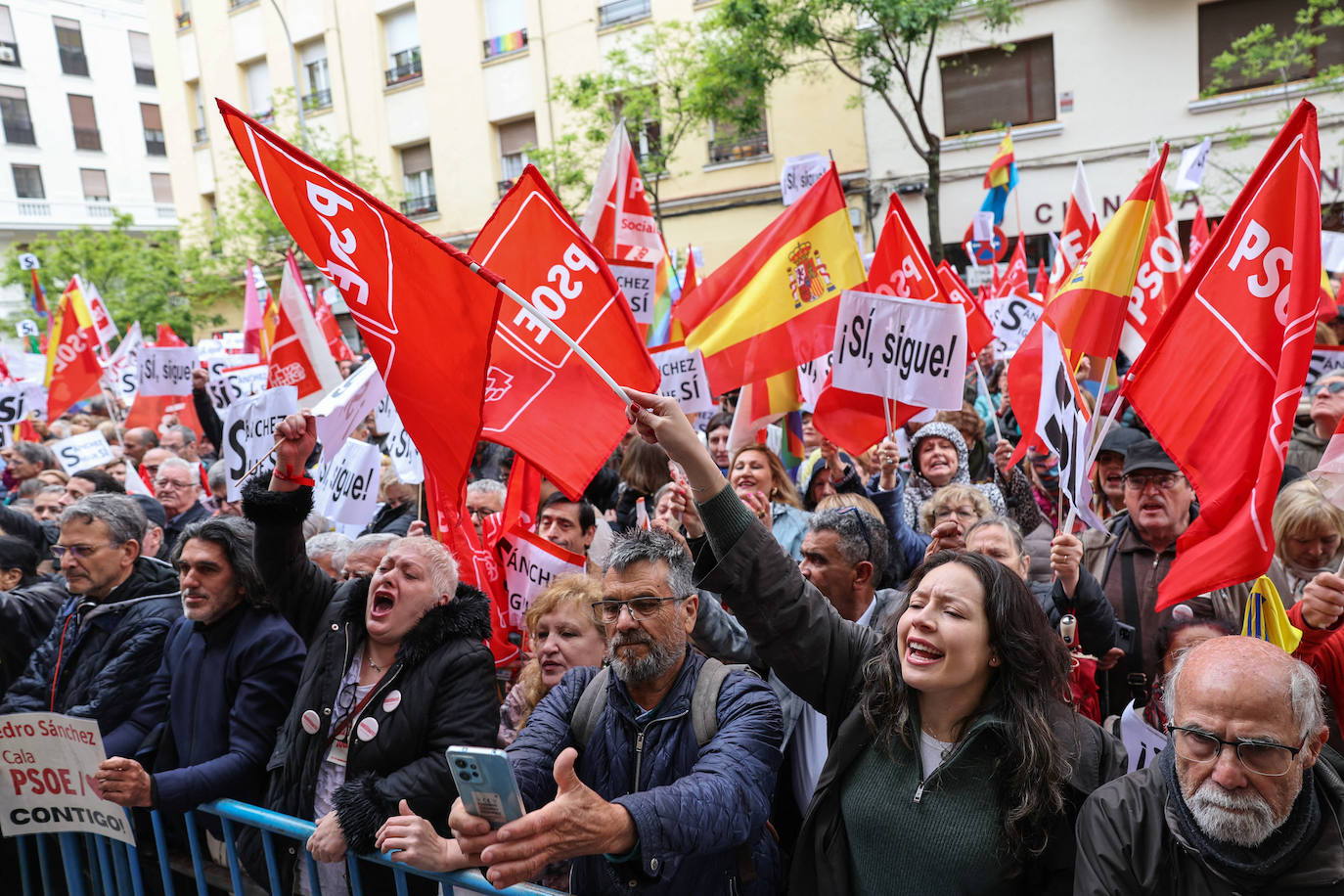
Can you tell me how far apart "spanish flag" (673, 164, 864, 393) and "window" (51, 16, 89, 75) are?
43595 mm

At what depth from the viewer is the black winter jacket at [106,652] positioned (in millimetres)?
3697

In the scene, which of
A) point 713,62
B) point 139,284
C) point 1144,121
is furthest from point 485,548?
point 139,284

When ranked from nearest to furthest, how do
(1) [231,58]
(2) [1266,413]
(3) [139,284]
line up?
(2) [1266,413]
(3) [139,284]
(1) [231,58]

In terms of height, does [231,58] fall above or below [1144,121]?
above

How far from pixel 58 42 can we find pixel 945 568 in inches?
1841

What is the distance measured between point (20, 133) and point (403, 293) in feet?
143

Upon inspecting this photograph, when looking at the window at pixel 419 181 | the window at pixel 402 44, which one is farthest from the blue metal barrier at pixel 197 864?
the window at pixel 402 44

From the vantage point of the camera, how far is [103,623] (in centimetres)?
394

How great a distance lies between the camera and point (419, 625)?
317cm

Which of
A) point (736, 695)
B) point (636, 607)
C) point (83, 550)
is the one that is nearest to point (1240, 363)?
point (736, 695)

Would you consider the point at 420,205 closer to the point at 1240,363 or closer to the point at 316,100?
the point at 316,100

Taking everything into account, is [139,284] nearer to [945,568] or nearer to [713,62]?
[713,62]

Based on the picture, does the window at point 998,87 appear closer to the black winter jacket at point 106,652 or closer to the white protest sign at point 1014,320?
the white protest sign at point 1014,320

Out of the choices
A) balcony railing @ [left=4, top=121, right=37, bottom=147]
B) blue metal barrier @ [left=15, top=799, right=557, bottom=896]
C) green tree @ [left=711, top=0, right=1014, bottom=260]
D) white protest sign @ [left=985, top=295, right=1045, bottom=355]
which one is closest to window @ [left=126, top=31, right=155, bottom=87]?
balcony railing @ [left=4, top=121, right=37, bottom=147]
